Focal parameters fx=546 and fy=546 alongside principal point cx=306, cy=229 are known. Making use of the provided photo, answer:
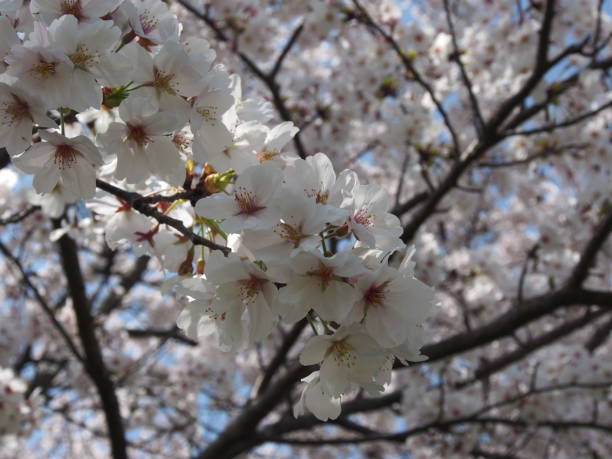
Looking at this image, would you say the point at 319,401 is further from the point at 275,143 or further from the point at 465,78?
the point at 465,78

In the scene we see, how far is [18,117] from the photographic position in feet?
3.72

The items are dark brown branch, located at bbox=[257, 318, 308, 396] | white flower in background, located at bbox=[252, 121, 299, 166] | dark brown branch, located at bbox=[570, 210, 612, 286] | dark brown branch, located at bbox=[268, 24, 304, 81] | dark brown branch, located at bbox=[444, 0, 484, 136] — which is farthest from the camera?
dark brown branch, located at bbox=[268, 24, 304, 81]

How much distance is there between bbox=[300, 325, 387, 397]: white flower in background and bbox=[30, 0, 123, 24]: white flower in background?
81cm

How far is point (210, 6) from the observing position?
202 inches

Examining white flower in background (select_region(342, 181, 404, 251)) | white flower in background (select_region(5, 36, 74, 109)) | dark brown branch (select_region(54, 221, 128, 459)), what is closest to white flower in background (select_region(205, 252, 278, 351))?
white flower in background (select_region(342, 181, 404, 251))

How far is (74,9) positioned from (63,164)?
1.10ft

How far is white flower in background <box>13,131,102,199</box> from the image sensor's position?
120cm

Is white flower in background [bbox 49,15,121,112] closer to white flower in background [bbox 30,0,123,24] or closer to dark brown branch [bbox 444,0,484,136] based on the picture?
white flower in background [bbox 30,0,123,24]

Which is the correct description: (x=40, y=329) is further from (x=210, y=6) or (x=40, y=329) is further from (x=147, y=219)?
(x=147, y=219)

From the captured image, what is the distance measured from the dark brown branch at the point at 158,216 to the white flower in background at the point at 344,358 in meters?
0.28

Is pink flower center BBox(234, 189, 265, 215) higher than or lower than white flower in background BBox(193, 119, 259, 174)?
lower

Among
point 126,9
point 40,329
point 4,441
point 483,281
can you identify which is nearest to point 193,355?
point 40,329

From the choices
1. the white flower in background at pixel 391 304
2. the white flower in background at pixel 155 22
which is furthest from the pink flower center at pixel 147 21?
the white flower in background at pixel 391 304

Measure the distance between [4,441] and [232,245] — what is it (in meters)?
3.83
